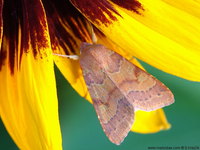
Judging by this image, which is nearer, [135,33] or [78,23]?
[135,33]

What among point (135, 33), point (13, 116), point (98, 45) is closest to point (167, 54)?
point (135, 33)

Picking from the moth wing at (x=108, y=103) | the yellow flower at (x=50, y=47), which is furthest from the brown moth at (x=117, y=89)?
the yellow flower at (x=50, y=47)

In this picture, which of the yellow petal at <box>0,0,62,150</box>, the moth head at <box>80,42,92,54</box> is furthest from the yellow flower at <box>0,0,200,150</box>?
the moth head at <box>80,42,92,54</box>

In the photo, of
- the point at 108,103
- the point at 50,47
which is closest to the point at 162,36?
the point at 50,47

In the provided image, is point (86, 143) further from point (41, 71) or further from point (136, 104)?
point (41, 71)

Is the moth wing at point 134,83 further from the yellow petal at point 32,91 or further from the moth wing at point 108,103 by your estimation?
the yellow petal at point 32,91

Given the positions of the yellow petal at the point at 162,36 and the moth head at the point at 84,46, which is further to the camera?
the moth head at the point at 84,46
